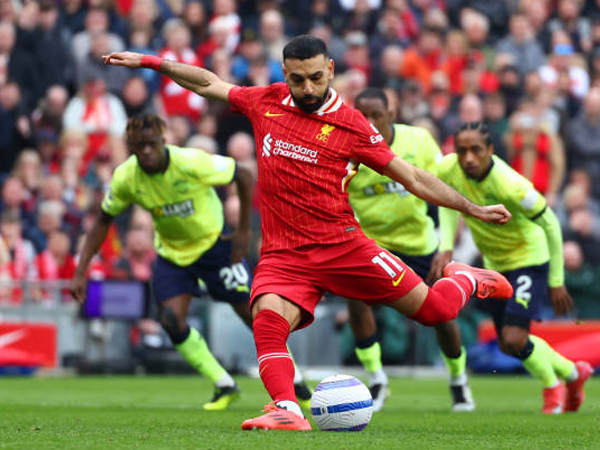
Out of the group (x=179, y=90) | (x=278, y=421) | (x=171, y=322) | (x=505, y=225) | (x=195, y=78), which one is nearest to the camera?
(x=278, y=421)

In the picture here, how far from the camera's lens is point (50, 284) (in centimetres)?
1684

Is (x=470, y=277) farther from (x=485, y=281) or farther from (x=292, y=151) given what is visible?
(x=292, y=151)

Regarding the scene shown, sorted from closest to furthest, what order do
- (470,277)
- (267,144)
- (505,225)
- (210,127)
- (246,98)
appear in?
(267,144)
(246,98)
(470,277)
(505,225)
(210,127)

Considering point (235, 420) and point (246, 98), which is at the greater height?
point (246, 98)

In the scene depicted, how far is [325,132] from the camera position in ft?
25.2

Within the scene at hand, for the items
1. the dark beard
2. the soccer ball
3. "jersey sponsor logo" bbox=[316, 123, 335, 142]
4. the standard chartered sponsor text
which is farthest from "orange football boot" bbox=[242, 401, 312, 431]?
the dark beard

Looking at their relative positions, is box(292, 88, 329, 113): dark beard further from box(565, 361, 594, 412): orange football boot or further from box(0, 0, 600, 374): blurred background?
box(0, 0, 600, 374): blurred background

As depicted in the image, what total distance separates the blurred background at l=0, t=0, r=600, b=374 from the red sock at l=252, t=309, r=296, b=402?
9562 mm

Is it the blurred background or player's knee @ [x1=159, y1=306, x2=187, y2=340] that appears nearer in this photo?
player's knee @ [x1=159, y1=306, x2=187, y2=340]

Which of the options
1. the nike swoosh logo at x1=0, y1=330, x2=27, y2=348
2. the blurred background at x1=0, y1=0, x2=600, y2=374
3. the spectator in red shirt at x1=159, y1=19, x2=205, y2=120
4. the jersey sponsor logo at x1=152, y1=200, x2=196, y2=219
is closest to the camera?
the jersey sponsor logo at x1=152, y1=200, x2=196, y2=219

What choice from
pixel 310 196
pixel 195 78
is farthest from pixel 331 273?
pixel 195 78

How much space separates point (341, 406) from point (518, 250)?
3.62 m

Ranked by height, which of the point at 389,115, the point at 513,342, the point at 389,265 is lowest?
the point at 513,342

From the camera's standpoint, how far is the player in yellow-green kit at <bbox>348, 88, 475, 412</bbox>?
35.4ft
